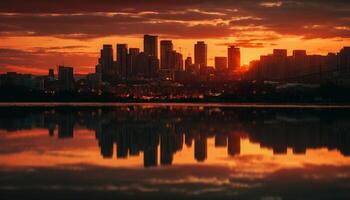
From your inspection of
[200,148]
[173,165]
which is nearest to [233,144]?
[200,148]

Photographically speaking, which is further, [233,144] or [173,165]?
[233,144]

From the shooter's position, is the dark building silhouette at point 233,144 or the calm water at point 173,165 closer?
the calm water at point 173,165

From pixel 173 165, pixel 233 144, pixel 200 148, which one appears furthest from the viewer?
pixel 233 144

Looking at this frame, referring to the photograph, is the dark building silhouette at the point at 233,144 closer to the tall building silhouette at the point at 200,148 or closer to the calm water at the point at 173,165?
the calm water at the point at 173,165

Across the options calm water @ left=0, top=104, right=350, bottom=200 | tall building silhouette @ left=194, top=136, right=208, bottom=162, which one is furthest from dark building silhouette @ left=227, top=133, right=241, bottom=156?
tall building silhouette @ left=194, top=136, right=208, bottom=162

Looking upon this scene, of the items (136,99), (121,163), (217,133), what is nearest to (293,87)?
(136,99)

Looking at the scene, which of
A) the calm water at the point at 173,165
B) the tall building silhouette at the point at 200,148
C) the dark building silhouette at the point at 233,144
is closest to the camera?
the calm water at the point at 173,165

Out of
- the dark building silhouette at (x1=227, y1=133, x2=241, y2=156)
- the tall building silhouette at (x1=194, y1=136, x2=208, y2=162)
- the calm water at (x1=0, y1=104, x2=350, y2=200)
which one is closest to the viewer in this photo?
the calm water at (x1=0, y1=104, x2=350, y2=200)

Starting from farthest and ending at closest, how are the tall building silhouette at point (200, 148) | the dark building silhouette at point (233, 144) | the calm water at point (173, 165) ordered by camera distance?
the dark building silhouette at point (233, 144), the tall building silhouette at point (200, 148), the calm water at point (173, 165)

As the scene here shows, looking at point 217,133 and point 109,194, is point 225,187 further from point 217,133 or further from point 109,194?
point 217,133

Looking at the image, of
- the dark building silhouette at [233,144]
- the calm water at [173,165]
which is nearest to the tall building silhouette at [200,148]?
the calm water at [173,165]

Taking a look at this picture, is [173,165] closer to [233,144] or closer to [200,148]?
[200,148]

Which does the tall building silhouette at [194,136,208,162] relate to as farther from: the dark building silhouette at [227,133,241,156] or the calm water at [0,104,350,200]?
the dark building silhouette at [227,133,241,156]
